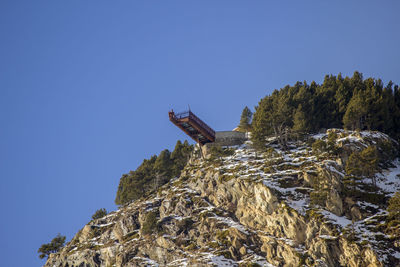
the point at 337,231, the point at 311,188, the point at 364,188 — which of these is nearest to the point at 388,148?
the point at 364,188

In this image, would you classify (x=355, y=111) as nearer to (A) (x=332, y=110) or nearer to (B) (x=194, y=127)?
(A) (x=332, y=110)

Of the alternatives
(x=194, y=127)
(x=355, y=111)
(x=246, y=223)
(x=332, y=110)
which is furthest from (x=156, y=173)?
(x=355, y=111)

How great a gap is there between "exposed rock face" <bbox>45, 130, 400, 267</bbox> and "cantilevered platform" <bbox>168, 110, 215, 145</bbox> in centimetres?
1116

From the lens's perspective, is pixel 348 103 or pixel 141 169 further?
pixel 141 169

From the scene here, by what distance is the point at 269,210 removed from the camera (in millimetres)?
70500

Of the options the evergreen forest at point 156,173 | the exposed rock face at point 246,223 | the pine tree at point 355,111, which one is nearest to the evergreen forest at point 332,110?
the pine tree at point 355,111

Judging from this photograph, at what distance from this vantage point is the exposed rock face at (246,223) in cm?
6162

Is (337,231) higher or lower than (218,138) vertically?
lower

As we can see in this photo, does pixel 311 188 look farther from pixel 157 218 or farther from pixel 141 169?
pixel 141 169

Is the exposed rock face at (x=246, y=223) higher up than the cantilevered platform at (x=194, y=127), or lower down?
lower down

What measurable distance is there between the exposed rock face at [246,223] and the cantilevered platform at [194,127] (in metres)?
11.2

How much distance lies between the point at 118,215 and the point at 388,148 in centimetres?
6562

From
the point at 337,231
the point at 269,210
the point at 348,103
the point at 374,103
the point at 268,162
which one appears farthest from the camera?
the point at 348,103

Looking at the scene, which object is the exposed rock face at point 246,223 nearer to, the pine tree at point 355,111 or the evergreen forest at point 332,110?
the evergreen forest at point 332,110
